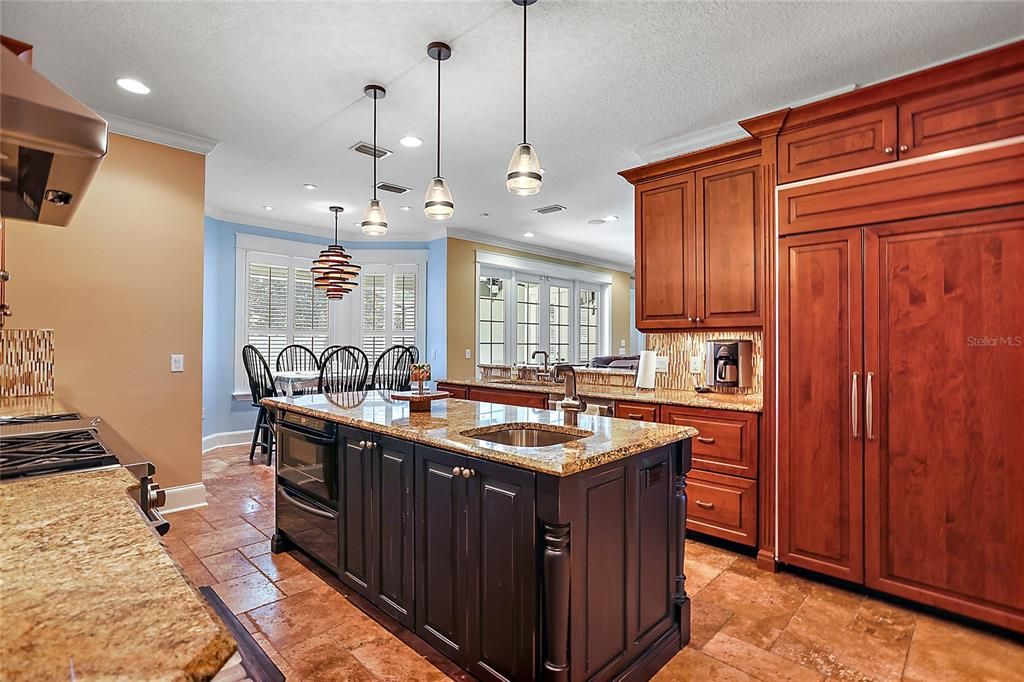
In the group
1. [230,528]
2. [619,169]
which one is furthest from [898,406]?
[230,528]

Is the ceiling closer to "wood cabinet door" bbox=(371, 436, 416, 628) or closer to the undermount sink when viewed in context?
the undermount sink

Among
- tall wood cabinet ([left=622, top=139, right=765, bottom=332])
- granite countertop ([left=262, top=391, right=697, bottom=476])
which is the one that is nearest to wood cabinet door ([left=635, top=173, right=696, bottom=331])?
tall wood cabinet ([left=622, top=139, right=765, bottom=332])

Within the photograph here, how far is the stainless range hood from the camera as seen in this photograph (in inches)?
32.7

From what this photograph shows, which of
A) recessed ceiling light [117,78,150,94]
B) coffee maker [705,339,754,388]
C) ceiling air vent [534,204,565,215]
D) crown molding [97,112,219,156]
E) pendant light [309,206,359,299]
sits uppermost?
ceiling air vent [534,204,565,215]

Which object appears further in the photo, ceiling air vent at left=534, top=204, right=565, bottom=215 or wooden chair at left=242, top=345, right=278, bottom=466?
ceiling air vent at left=534, top=204, right=565, bottom=215

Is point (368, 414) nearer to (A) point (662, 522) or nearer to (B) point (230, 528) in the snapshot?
(A) point (662, 522)

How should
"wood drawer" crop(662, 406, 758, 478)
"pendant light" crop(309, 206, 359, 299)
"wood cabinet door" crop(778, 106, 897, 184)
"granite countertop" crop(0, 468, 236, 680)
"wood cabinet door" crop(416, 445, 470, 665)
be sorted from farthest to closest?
"pendant light" crop(309, 206, 359, 299)
"wood drawer" crop(662, 406, 758, 478)
"wood cabinet door" crop(778, 106, 897, 184)
"wood cabinet door" crop(416, 445, 470, 665)
"granite countertop" crop(0, 468, 236, 680)

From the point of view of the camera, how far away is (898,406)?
245 centimetres

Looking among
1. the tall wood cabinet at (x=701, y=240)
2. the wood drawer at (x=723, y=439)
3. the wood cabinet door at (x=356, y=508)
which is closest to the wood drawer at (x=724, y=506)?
the wood drawer at (x=723, y=439)

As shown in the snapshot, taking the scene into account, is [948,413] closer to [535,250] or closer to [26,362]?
[26,362]

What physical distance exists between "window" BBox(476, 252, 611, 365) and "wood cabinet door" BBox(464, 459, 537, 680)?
17.5 ft

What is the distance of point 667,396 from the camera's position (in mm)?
3479

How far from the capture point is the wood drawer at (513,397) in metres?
4.15

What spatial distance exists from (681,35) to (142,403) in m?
4.05
